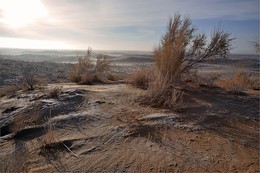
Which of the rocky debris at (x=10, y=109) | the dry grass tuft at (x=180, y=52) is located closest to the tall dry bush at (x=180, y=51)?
the dry grass tuft at (x=180, y=52)

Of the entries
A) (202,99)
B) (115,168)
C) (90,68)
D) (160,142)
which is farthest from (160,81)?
(90,68)

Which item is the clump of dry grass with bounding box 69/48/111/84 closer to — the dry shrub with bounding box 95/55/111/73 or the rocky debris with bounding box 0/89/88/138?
the dry shrub with bounding box 95/55/111/73

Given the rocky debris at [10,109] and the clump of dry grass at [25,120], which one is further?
the rocky debris at [10,109]

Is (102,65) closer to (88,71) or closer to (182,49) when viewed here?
(88,71)

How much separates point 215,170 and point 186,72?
18.8ft

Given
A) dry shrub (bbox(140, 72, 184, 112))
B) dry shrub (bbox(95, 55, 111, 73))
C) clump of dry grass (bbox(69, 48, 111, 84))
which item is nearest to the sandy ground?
dry shrub (bbox(140, 72, 184, 112))

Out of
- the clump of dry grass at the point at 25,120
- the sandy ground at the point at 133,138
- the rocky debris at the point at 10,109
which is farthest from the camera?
the rocky debris at the point at 10,109

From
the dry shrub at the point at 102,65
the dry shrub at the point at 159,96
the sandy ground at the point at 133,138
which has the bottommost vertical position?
the sandy ground at the point at 133,138

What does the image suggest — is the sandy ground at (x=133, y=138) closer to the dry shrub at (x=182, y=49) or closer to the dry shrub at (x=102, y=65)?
the dry shrub at (x=182, y=49)

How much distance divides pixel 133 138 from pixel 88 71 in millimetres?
7537

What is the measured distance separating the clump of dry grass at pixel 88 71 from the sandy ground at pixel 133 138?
3.87 meters

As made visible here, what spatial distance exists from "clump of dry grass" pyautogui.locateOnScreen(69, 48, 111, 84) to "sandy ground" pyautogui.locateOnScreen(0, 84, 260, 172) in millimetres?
3874

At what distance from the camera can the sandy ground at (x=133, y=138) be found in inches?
163

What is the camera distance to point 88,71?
12.1 m
